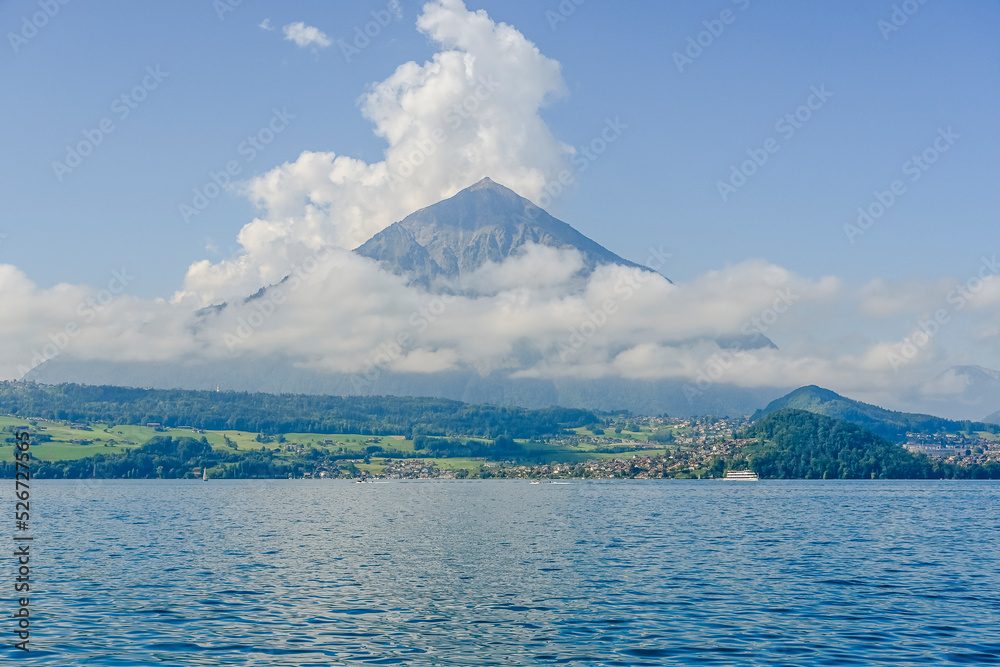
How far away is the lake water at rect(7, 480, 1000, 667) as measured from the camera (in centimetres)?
3850

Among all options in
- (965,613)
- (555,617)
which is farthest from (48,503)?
(965,613)

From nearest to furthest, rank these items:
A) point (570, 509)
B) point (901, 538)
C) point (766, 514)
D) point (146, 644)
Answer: point (146, 644) < point (901, 538) < point (766, 514) < point (570, 509)

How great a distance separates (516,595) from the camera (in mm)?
53031

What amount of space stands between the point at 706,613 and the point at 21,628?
3354 centimetres

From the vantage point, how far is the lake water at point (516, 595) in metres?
38.5

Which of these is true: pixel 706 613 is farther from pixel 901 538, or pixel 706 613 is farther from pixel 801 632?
pixel 901 538

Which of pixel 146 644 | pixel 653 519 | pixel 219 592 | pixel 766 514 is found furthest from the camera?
pixel 766 514

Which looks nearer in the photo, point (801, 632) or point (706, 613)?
point (801, 632)

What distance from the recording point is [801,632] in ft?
138

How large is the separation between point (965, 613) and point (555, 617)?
69.4 feet

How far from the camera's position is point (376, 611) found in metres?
47.6

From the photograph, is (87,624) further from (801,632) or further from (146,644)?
(801,632)

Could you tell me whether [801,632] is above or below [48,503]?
above

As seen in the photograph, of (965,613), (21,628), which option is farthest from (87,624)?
(965,613)
